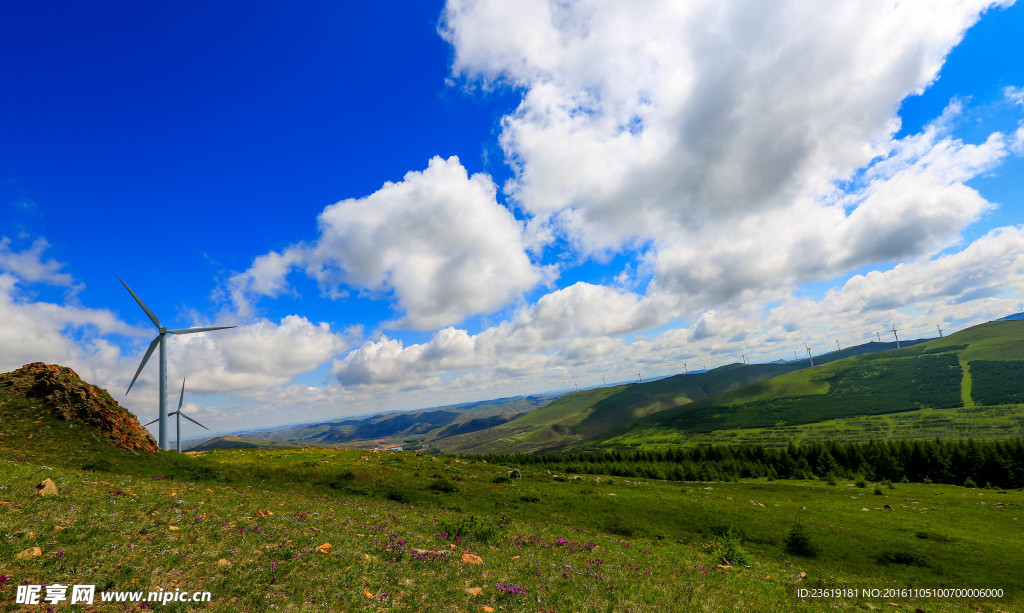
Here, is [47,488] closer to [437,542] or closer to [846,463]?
[437,542]

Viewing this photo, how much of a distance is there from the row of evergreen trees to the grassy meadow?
151ft

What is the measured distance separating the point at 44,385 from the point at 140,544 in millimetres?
51700

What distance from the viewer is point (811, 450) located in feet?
328

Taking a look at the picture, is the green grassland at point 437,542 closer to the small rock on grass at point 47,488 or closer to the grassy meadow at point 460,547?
the grassy meadow at point 460,547

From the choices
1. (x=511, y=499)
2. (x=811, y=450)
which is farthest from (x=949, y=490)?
(x=511, y=499)

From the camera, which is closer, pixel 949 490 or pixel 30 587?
pixel 30 587

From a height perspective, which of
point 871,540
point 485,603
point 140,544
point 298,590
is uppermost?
point 140,544

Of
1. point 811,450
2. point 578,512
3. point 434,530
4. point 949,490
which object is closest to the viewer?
point 434,530

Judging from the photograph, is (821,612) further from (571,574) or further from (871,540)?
(871,540)

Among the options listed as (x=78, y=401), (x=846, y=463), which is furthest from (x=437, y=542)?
(x=846, y=463)

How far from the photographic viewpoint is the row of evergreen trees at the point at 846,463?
77.0 metres

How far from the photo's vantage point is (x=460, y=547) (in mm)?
21391

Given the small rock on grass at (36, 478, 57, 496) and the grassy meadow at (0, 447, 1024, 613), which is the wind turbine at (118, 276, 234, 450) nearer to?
the grassy meadow at (0, 447, 1024, 613)

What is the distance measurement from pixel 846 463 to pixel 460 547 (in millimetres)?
119108
